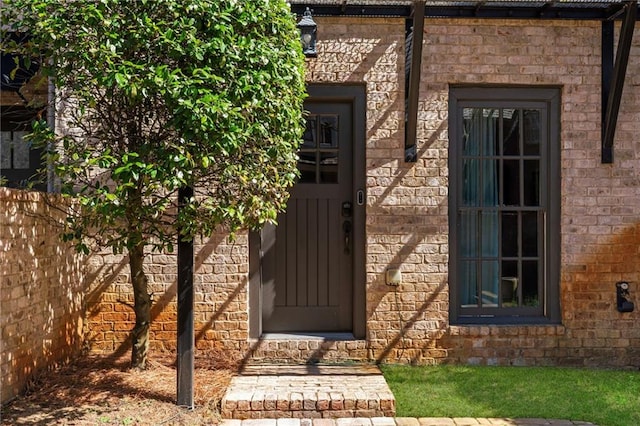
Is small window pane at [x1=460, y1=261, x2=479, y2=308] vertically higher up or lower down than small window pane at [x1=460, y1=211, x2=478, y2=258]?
lower down

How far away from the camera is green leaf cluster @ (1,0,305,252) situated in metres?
3.71

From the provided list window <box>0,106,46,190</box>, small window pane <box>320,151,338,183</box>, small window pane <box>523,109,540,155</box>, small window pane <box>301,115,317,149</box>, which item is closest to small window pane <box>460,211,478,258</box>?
small window pane <box>523,109,540,155</box>

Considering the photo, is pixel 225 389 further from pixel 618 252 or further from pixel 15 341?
pixel 618 252

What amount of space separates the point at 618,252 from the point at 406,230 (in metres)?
1.92

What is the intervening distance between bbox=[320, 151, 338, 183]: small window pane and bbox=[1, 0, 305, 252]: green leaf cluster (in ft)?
5.13

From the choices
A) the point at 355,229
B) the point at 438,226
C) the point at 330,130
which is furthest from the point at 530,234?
the point at 330,130

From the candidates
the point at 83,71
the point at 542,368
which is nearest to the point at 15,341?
the point at 83,71

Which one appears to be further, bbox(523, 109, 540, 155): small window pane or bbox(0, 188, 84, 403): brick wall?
bbox(523, 109, 540, 155): small window pane

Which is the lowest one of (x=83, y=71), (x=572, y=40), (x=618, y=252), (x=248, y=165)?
(x=618, y=252)

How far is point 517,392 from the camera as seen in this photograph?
479cm

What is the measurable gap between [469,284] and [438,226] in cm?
67

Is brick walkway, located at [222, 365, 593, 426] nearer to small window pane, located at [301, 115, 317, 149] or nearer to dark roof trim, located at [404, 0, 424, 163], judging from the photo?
dark roof trim, located at [404, 0, 424, 163]

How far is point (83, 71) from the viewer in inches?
154

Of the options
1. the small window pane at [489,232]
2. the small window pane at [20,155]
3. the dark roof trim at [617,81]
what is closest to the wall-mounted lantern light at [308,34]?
the small window pane at [489,232]
